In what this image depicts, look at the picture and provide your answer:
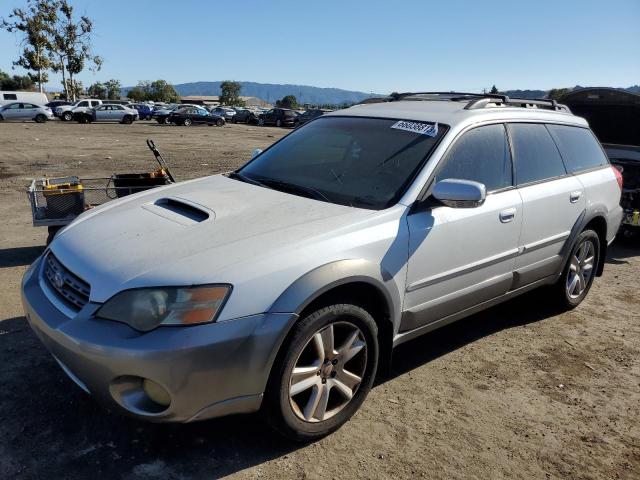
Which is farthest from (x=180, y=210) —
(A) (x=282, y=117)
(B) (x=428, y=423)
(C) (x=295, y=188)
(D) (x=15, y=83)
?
(D) (x=15, y=83)

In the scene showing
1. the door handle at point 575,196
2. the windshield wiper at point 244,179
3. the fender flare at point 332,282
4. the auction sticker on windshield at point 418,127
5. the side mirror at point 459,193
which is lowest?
the fender flare at point 332,282

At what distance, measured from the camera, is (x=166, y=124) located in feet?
126

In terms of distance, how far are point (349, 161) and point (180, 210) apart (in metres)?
1.16

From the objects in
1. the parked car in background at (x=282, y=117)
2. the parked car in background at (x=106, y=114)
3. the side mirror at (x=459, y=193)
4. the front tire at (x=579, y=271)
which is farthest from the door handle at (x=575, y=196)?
the parked car in background at (x=282, y=117)

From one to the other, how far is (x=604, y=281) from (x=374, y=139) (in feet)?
12.2

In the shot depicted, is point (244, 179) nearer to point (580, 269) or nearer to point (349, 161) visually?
point (349, 161)

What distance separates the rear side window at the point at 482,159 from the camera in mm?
3312

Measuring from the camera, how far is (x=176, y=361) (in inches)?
85.7

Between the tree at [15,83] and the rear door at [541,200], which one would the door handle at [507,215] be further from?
the tree at [15,83]

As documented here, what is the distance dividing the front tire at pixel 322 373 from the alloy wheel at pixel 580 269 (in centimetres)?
257

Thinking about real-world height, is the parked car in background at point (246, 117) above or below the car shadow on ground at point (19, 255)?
above

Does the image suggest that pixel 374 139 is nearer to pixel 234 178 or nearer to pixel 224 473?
pixel 234 178

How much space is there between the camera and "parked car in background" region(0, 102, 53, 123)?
110 ft

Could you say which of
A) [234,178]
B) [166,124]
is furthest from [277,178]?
[166,124]
